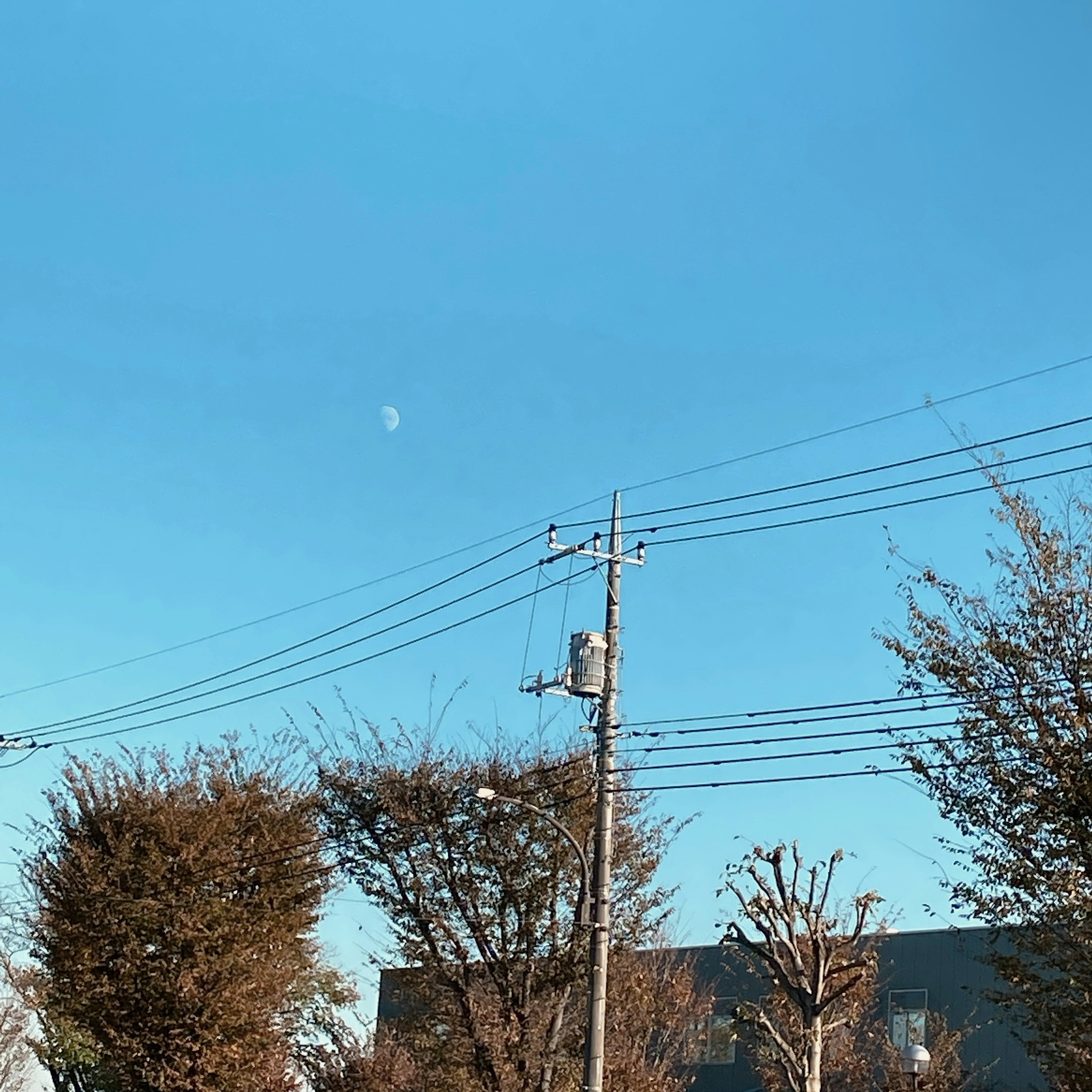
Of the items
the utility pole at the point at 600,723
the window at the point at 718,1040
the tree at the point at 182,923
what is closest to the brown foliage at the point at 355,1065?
the tree at the point at 182,923

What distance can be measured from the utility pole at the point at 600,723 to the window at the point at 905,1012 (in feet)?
64.1

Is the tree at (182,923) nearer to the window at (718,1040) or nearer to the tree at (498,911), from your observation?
the tree at (498,911)

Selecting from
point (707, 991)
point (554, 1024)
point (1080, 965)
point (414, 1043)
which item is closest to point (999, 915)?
point (1080, 965)

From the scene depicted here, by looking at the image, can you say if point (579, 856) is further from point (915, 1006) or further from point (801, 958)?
point (915, 1006)

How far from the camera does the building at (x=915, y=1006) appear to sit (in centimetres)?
3875

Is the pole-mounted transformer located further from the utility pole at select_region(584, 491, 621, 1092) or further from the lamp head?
the lamp head

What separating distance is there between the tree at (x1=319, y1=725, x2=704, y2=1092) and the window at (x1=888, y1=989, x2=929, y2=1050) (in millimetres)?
15093

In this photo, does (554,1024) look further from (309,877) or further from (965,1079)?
(965,1079)

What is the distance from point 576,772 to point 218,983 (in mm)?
11203

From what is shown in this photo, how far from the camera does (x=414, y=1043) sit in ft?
90.3

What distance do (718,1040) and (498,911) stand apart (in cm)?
2244

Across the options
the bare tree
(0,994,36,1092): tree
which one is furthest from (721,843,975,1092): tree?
(0,994,36,1092): tree

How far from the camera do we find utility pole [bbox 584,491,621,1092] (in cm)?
2006

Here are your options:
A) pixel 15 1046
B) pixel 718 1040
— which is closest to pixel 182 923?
pixel 718 1040
